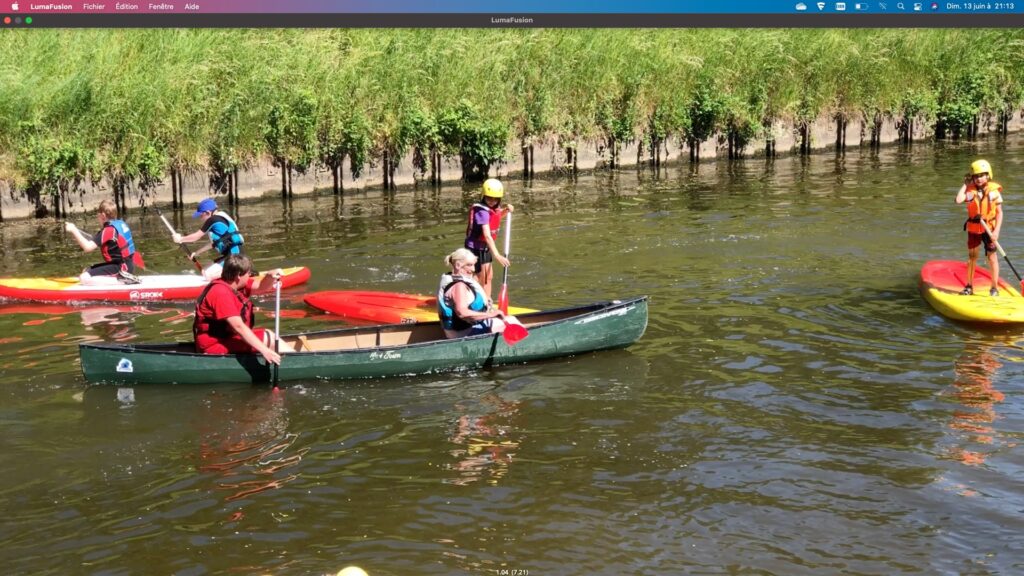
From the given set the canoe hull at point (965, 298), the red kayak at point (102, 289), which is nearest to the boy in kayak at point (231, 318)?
the red kayak at point (102, 289)

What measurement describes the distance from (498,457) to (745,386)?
10.6ft

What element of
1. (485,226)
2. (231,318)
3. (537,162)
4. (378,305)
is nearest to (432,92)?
(537,162)

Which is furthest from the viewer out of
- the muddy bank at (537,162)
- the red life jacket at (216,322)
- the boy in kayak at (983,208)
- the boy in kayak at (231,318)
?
the muddy bank at (537,162)

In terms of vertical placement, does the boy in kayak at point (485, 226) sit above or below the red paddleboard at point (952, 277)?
above

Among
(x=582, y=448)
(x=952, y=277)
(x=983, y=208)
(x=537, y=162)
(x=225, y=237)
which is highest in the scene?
(x=537, y=162)

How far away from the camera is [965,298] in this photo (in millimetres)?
13953

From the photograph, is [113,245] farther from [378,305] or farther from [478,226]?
[478,226]

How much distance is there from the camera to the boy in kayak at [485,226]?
14234mm

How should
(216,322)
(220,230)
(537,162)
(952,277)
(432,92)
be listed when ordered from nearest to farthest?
(216,322) → (952,277) → (220,230) → (432,92) → (537,162)

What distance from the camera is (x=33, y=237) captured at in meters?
21.0

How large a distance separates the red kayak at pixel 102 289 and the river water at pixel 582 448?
0.25 meters

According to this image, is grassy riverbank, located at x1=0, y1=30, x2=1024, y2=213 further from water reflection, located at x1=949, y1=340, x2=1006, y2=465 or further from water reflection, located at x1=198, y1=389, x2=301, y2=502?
water reflection, located at x1=949, y1=340, x2=1006, y2=465

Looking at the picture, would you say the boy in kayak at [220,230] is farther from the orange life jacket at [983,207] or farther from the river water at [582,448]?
the orange life jacket at [983,207]

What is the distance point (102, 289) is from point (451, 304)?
260 inches
